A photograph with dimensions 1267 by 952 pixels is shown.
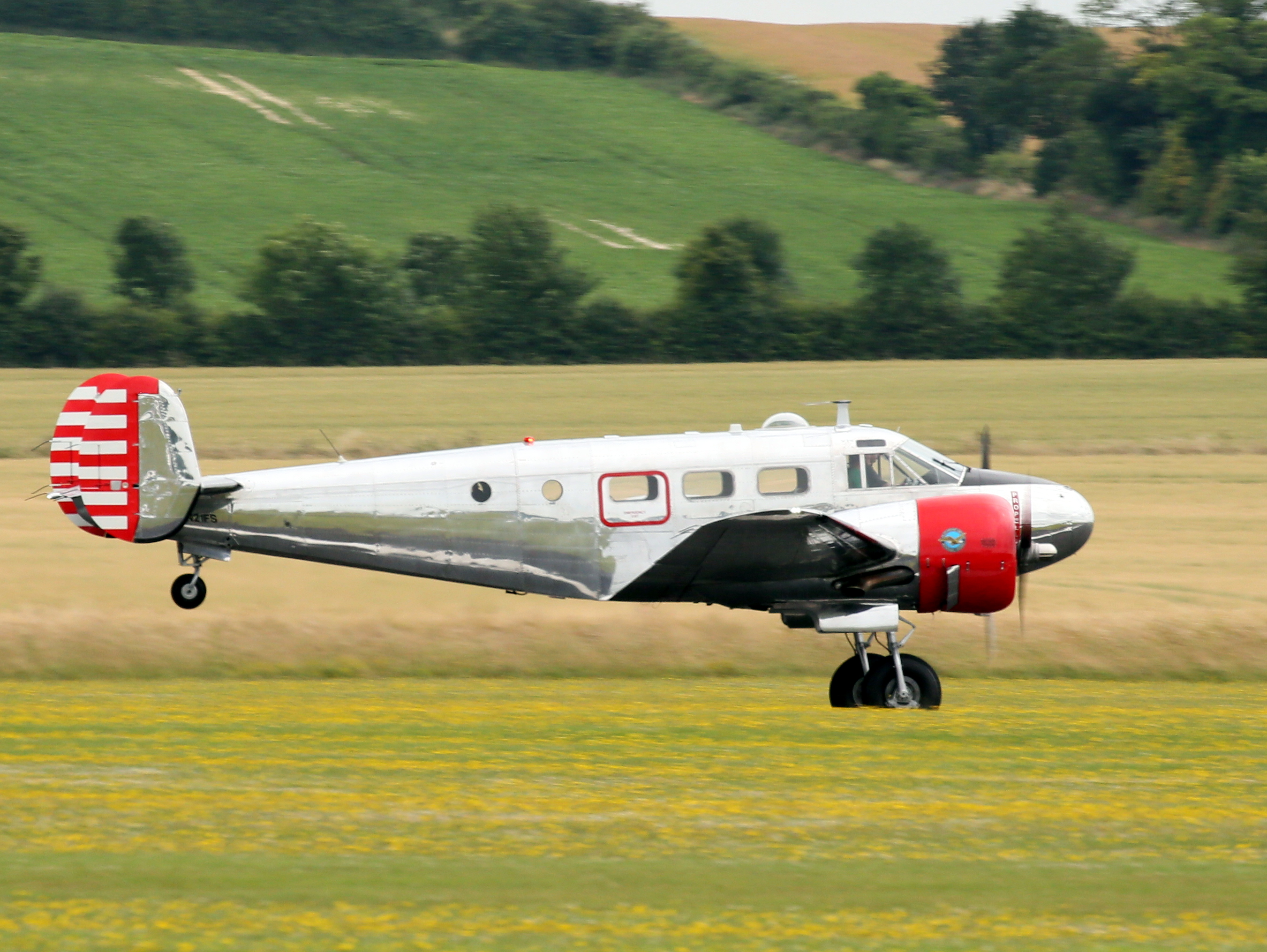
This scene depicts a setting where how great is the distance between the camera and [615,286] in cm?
6781

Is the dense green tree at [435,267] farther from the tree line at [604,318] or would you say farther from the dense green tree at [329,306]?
the dense green tree at [329,306]

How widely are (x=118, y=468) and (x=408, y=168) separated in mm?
73371

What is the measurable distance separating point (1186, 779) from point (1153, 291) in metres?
55.0

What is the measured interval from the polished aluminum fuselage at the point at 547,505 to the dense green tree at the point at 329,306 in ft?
142

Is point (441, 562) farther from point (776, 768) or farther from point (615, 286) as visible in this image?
point (615, 286)

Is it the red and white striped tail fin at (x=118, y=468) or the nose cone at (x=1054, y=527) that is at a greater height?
the red and white striped tail fin at (x=118, y=468)

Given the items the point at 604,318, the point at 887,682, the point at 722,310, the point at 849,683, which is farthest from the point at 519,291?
the point at 887,682

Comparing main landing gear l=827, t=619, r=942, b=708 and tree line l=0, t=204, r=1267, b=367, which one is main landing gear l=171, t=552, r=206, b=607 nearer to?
main landing gear l=827, t=619, r=942, b=708

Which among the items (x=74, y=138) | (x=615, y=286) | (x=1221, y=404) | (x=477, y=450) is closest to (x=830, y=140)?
(x=615, y=286)

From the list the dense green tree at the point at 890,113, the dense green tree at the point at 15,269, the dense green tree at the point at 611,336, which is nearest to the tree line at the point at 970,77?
the dense green tree at the point at 890,113

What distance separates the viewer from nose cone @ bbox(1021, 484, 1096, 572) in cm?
1452

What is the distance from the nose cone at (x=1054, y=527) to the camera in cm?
1452

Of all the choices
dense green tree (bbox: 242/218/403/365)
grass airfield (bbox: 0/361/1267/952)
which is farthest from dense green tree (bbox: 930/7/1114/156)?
grass airfield (bbox: 0/361/1267/952)

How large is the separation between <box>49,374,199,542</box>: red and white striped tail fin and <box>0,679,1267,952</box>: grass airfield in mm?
1810
